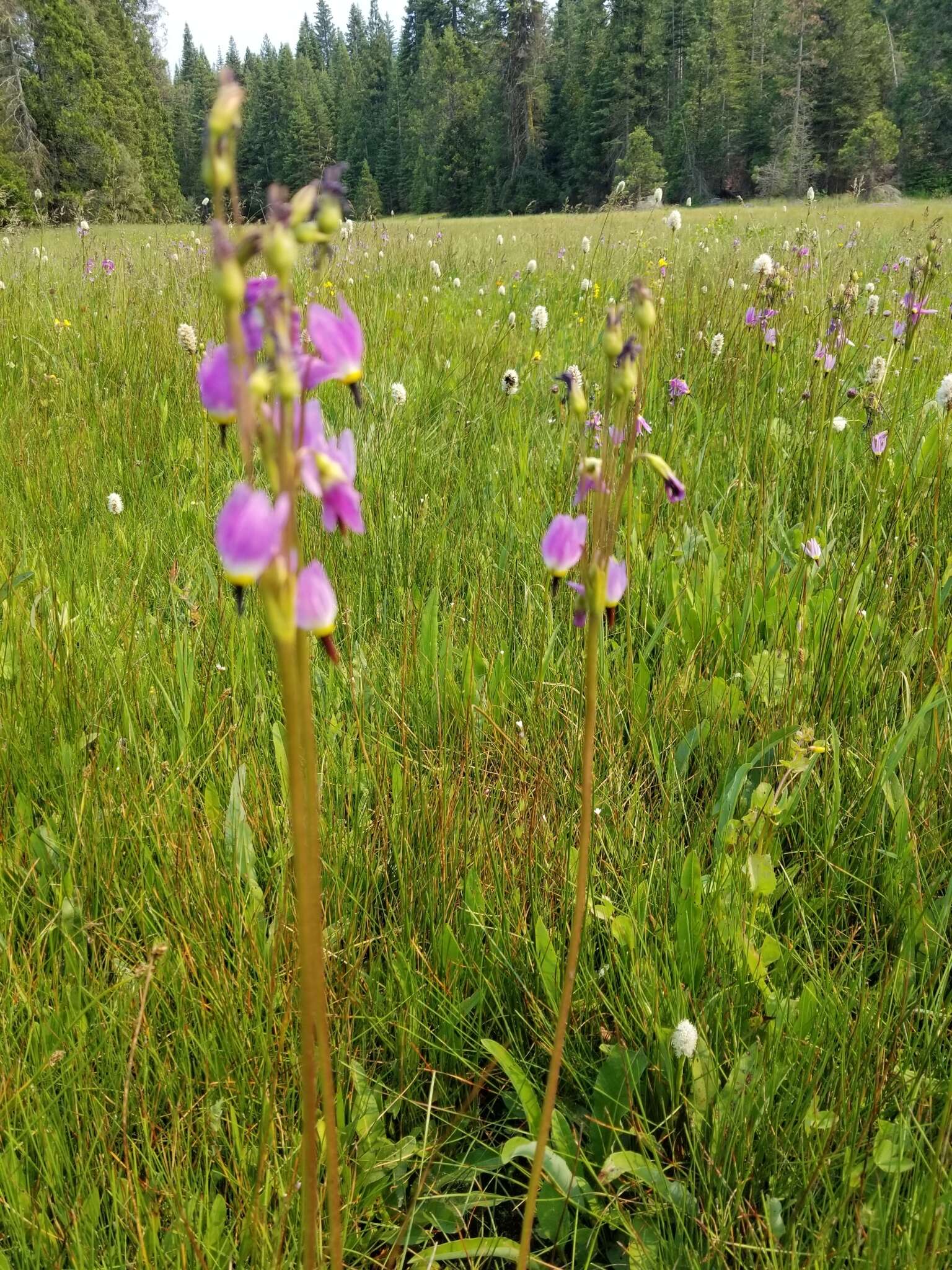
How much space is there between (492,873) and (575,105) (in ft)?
187

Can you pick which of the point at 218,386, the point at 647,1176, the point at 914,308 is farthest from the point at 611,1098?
the point at 914,308

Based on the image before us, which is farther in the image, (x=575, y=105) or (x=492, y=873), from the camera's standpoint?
(x=575, y=105)

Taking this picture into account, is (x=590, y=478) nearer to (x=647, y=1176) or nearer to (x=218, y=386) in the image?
(x=218, y=386)

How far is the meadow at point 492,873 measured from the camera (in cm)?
90

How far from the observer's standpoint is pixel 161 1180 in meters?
0.89

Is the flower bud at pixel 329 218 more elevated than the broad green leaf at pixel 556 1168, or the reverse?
the flower bud at pixel 329 218

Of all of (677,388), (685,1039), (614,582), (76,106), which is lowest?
(685,1039)

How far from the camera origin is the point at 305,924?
1.60 ft

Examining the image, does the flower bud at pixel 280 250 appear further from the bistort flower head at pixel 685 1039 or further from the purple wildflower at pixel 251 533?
the bistort flower head at pixel 685 1039

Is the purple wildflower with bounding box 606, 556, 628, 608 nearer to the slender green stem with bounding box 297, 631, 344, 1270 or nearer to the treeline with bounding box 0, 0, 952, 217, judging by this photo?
the slender green stem with bounding box 297, 631, 344, 1270

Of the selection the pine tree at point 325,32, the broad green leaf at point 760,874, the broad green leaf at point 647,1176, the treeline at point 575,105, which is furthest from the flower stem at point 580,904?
the pine tree at point 325,32

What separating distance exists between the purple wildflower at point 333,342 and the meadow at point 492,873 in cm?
65

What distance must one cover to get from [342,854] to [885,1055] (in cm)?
74

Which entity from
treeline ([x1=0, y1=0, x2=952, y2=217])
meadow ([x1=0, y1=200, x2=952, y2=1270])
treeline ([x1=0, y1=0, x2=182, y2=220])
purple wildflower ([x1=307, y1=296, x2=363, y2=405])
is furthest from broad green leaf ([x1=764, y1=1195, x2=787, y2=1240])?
treeline ([x1=0, y1=0, x2=952, y2=217])
